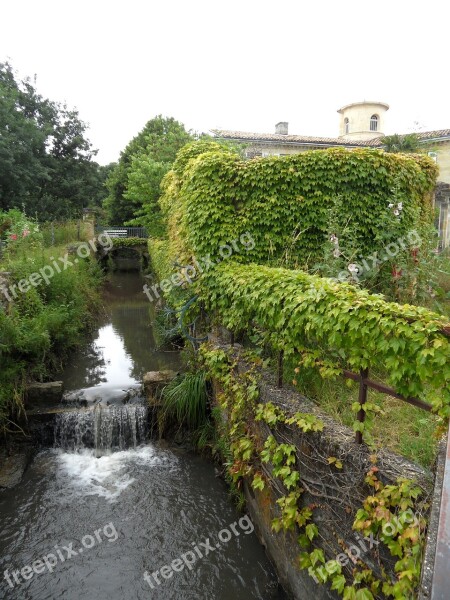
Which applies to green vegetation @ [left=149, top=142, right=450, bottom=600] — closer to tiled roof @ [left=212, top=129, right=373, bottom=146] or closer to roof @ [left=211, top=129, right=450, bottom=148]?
tiled roof @ [left=212, top=129, right=373, bottom=146]

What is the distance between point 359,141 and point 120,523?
104 feet

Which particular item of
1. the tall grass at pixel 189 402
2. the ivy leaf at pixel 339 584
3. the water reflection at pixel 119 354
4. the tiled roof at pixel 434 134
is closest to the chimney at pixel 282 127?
the tiled roof at pixel 434 134

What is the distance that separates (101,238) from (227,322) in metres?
21.5

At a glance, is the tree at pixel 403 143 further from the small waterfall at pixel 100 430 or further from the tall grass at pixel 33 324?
the small waterfall at pixel 100 430

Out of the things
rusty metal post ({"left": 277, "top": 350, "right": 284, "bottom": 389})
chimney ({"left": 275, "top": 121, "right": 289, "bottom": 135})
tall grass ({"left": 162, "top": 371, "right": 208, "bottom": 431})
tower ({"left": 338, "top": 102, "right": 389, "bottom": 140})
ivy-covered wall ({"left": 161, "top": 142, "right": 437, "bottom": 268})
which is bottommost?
tall grass ({"left": 162, "top": 371, "right": 208, "bottom": 431})

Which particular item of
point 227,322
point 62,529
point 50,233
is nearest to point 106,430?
point 62,529

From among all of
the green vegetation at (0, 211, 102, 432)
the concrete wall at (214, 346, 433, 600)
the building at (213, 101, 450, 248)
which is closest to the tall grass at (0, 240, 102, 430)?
the green vegetation at (0, 211, 102, 432)

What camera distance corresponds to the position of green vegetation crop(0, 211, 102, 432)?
7168 millimetres

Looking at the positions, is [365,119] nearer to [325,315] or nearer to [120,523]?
[325,315]

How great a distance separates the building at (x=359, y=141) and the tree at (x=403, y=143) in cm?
78

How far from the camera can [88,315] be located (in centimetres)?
1324

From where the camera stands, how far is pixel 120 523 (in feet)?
17.9

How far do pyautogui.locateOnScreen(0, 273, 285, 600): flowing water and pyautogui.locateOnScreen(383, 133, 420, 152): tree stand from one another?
1930cm

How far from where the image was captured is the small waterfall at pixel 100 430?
734 cm
